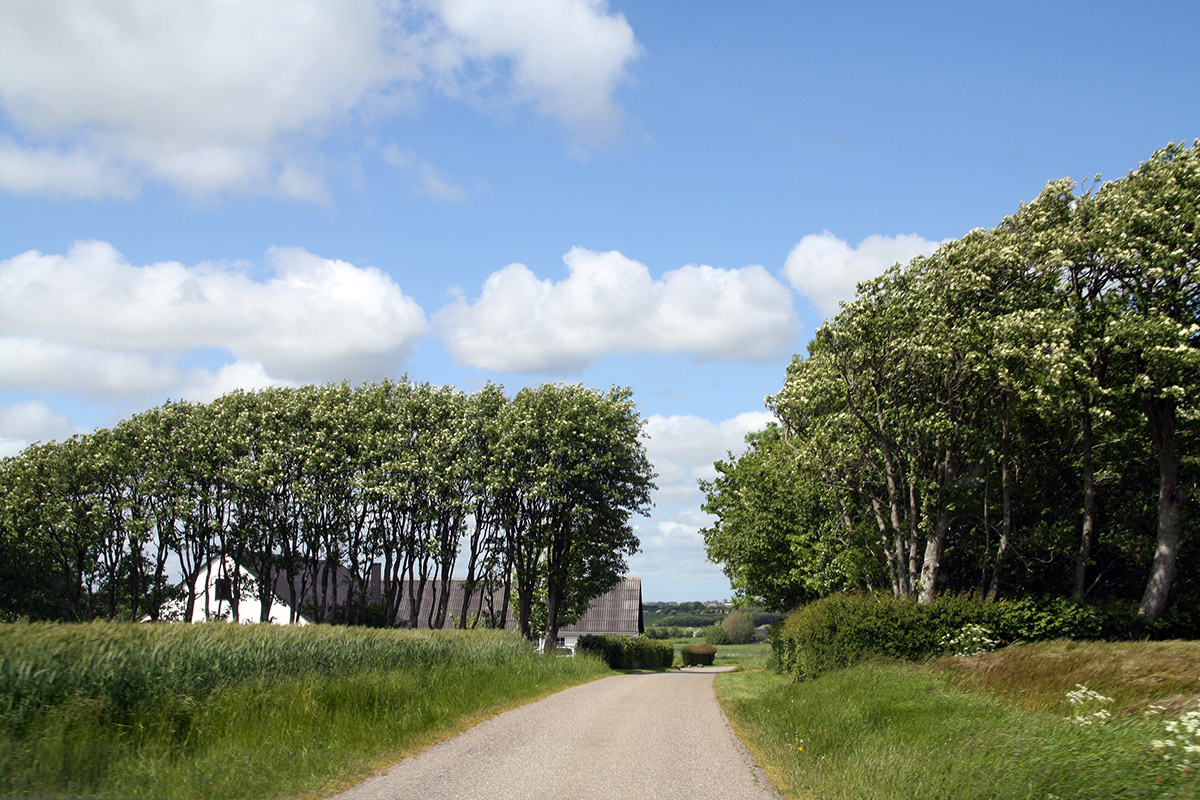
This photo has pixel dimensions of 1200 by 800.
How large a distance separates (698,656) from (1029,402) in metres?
59.7

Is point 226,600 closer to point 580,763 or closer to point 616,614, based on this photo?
point 616,614

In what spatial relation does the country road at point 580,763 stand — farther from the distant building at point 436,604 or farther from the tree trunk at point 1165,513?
the distant building at point 436,604

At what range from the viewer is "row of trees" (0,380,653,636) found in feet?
130

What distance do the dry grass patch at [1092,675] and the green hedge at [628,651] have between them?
92.7 ft

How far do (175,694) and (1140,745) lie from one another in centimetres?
1134

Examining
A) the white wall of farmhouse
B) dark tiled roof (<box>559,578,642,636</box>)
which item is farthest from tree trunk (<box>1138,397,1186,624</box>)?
dark tiled roof (<box>559,578,642,636</box>)

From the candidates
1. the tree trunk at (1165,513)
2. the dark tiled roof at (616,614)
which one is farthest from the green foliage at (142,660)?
the dark tiled roof at (616,614)

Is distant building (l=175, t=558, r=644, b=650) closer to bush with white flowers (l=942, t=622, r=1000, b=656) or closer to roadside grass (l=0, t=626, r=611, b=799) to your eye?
bush with white flowers (l=942, t=622, r=1000, b=656)

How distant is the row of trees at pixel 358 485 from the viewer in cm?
3975

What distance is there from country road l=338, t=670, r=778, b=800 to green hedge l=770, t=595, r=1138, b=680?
22.2 feet

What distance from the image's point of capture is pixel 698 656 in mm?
78250

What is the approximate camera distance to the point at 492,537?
139 feet

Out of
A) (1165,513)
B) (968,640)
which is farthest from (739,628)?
(968,640)

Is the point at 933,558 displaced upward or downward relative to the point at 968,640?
upward
